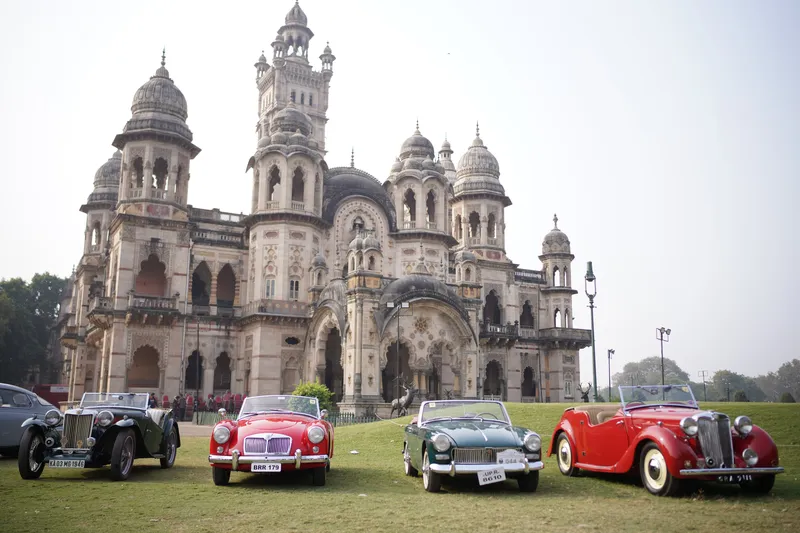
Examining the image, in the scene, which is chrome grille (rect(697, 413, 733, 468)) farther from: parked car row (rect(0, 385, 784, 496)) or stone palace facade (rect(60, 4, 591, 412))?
stone palace facade (rect(60, 4, 591, 412))

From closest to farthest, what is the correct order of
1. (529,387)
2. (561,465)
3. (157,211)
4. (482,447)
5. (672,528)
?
(672,528) → (482,447) → (561,465) → (157,211) → (529,387)

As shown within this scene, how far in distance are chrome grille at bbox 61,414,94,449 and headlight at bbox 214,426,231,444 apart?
8.06 feet

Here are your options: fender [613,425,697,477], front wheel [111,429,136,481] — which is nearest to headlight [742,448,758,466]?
fender [613,425,697,477]

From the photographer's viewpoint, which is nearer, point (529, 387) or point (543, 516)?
point (543, 516)

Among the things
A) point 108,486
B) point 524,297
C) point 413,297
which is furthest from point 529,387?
point 108,486

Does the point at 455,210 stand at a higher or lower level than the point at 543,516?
higher

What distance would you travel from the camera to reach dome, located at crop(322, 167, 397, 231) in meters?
44.8

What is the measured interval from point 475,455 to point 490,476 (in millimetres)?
391

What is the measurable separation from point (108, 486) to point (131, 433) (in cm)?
127

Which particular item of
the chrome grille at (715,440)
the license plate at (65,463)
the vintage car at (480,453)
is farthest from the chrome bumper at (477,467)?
the license plate at (65,463)

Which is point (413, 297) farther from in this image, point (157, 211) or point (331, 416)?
point (157, 211)

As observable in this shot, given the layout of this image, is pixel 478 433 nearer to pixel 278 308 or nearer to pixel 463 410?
pixel 463 410

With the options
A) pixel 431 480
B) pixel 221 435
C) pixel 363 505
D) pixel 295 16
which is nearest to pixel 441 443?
pixel 431 480

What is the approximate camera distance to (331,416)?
30328mm
